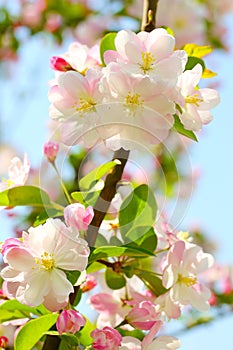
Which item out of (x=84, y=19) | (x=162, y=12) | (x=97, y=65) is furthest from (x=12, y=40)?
(x=97, y=65)

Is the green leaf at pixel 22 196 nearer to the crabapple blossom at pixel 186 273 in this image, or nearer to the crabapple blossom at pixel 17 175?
the crabapple blossom at pixel 17 175

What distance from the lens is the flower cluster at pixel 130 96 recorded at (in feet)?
3.02

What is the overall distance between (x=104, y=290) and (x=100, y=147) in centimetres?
28

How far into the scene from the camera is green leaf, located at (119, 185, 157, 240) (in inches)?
41.4

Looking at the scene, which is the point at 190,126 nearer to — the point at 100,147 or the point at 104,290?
the point at 100,147

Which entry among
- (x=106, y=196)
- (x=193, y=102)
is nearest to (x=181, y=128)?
(x=193, y=102)

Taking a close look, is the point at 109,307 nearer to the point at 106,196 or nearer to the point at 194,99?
the point at 106,196

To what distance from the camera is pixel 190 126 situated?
0.98 meters

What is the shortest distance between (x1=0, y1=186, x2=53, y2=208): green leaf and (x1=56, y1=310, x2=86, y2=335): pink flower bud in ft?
0.71

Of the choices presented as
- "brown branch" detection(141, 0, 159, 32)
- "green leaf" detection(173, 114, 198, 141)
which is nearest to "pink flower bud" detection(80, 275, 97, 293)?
"green leaf" detection(173, 114, 198, 141)

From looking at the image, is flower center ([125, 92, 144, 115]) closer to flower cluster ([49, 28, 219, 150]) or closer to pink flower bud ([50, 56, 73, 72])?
flower cluster ([49, 28, 219, 150])

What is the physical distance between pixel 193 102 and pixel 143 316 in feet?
1.01

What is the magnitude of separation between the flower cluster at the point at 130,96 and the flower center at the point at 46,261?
156 millimetres

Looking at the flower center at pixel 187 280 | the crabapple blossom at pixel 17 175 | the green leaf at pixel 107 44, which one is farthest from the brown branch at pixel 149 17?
the flower center at pixel 187 280
